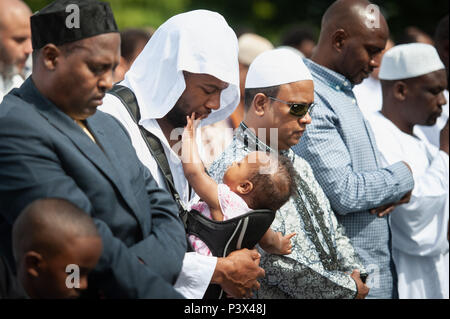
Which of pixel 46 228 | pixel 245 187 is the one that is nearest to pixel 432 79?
pixel 245 187

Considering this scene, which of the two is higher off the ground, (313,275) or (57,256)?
(57,256)

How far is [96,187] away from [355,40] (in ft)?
8.69

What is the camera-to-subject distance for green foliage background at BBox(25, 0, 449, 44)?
48.1 feet

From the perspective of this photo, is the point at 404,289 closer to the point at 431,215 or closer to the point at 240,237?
the point at 431,215

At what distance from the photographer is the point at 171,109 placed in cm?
366

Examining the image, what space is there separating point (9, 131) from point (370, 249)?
2.67 metres

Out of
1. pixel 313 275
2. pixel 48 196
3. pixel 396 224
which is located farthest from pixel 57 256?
pixel 396 224

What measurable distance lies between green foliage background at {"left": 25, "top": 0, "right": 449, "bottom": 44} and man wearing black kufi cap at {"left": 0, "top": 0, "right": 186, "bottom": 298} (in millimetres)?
10983

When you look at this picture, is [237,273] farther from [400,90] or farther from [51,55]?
[400,90]

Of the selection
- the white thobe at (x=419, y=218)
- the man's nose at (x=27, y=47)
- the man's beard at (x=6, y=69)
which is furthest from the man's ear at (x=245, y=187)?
the man's nose at (x=27, y=47)

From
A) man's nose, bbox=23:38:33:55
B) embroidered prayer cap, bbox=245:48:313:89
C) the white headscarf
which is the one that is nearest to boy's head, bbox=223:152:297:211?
the white headscarf

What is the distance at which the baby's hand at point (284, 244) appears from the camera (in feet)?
12.1

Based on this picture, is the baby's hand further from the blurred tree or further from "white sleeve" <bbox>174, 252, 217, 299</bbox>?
the blurred tree

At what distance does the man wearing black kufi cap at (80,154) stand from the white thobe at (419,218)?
8.86 ft
